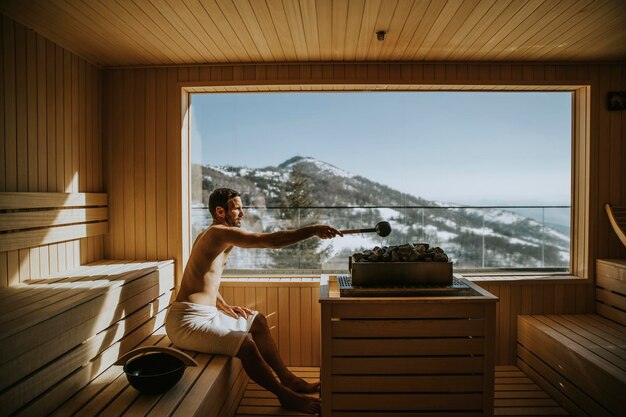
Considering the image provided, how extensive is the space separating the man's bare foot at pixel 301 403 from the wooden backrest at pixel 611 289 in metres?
2.51

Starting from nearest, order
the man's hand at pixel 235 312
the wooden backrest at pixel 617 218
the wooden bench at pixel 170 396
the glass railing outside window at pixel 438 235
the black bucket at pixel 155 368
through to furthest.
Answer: the wooden bench at pixel 170 396 < the black bucket at pixel 155 368 < the man's hand at pixel 235 312 < the wooden backrest at pixel 617 218 < the glass railing outside window at pixel 438 235

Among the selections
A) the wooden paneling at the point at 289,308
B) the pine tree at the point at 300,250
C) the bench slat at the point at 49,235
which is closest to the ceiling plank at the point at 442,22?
the pine tree at the point at 300,250

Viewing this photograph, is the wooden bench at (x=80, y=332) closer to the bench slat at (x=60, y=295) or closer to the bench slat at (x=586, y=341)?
the bench slat at (x=60, y=295)

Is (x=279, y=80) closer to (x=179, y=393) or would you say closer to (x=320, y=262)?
(x=320, y=262)

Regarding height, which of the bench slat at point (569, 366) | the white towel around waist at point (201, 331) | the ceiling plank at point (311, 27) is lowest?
the bench slat at point (569, 366)

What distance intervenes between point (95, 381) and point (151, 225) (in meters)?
1.59

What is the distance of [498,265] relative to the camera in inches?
159

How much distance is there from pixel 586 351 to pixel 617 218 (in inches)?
55.8

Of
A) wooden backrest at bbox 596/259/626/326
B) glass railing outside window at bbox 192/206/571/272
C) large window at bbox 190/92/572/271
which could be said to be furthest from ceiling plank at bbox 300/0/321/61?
wooden backrest at bbox 596/259/626/326

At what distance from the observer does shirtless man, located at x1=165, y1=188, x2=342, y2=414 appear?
2566 mm

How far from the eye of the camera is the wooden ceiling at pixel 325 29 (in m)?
2.51

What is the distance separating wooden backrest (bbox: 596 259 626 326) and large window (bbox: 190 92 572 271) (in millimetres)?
410

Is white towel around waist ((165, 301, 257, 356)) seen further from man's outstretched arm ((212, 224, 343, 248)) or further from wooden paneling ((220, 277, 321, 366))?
wooden paneling ((220, 277, 321, 366))

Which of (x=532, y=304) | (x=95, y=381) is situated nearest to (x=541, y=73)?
(x=532, y=304)
